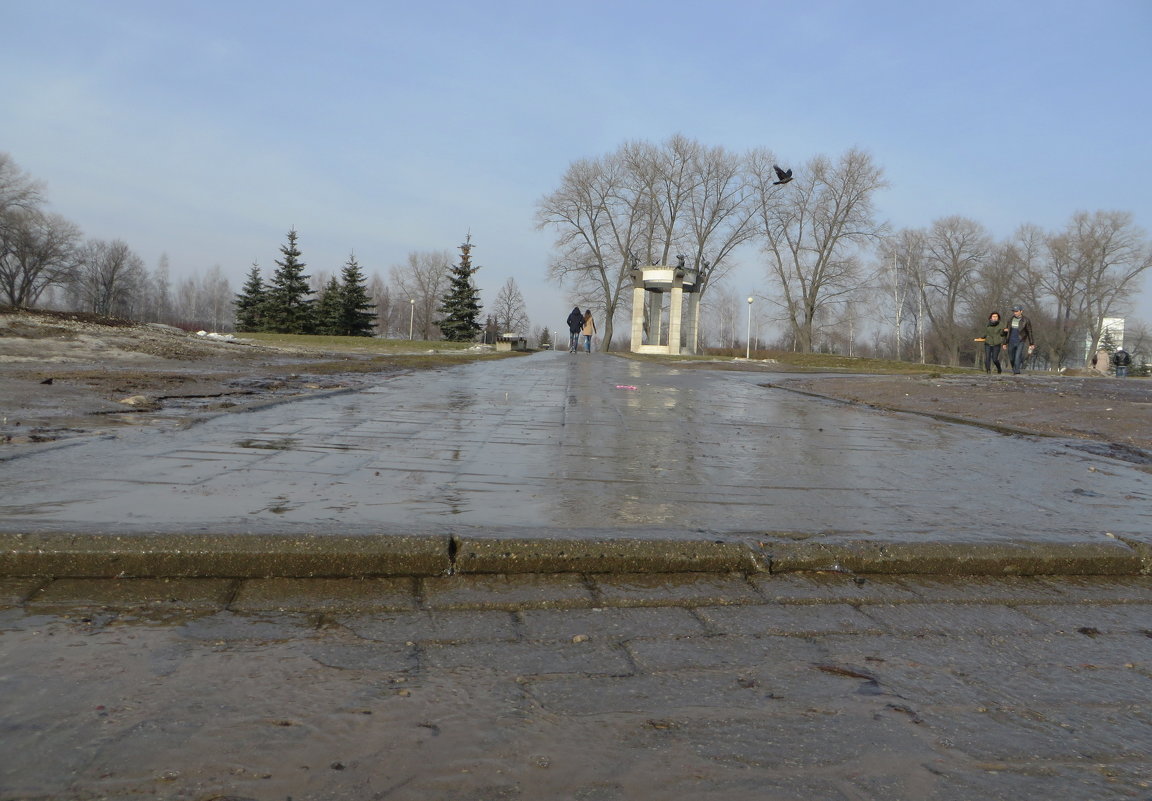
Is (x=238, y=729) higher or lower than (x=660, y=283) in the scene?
lower

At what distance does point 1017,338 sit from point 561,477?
70.3ft

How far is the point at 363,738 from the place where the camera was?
1.78m

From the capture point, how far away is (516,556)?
300 cm

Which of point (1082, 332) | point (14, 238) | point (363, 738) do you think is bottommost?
point (363, 738)

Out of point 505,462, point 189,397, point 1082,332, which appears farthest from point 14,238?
point 1082,332

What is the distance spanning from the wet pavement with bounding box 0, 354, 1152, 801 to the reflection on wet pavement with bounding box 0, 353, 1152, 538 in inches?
1.5

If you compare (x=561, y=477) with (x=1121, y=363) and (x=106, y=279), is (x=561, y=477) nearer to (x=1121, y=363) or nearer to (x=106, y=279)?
(x=1121, y=363)

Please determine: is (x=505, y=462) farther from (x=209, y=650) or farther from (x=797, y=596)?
(x=209, y=650)

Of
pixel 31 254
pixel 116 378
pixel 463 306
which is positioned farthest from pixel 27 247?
pixel 116 378

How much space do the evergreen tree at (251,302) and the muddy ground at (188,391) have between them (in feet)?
159

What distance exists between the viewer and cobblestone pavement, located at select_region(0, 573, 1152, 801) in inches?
65.3

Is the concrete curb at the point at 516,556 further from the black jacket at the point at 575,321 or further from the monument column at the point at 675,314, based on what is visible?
the black jacket at the point at 575,321

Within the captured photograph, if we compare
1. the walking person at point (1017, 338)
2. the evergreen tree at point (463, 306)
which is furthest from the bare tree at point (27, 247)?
the walking person at point (1017, 338)

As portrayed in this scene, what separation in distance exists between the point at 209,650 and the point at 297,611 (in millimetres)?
367
